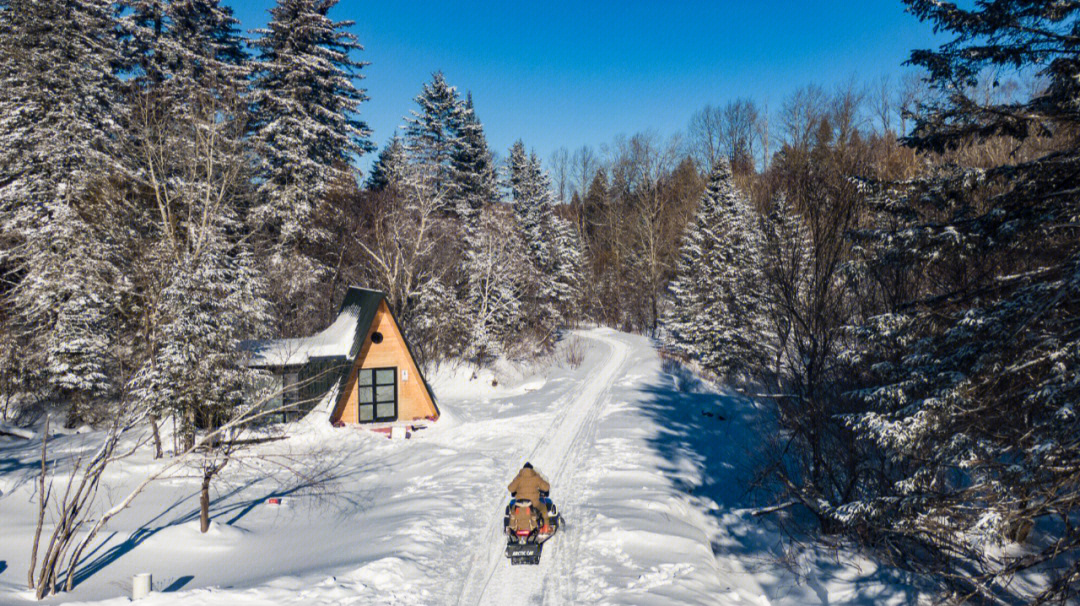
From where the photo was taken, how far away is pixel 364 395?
20.9 m

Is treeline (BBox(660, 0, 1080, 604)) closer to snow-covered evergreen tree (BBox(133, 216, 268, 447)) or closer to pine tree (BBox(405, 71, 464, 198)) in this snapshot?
snow-covered evergreen tree (BBox(133, 216, 268, 447))

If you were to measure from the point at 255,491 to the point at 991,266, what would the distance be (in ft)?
56.7

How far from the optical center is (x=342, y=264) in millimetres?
31203

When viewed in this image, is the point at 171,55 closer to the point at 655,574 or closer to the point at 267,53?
the point at 267,53

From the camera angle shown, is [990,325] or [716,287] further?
[716,287]

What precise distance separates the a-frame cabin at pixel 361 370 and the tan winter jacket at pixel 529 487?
36.2ft

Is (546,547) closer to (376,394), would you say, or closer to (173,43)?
(376,394)

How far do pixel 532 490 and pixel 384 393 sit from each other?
1190cm

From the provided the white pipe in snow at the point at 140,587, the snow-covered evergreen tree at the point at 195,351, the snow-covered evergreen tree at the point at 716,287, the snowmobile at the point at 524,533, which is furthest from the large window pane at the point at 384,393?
the snow-covered evergreen tree at the point at 716,287

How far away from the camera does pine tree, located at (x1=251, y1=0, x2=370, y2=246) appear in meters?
25.5

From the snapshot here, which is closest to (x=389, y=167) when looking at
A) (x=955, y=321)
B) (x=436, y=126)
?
(x=436, y=126)

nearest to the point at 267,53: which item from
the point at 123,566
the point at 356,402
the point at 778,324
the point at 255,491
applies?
the point at 356,402

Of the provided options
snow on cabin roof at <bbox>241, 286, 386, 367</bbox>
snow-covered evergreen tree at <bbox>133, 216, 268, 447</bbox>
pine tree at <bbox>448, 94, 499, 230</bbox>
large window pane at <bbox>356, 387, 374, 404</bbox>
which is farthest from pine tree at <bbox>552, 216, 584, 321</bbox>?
snow-covered evergreen tree at <bbox>133, 216, 268, 447</bbox>

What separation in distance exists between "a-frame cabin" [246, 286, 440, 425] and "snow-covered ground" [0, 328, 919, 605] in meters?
1.27
